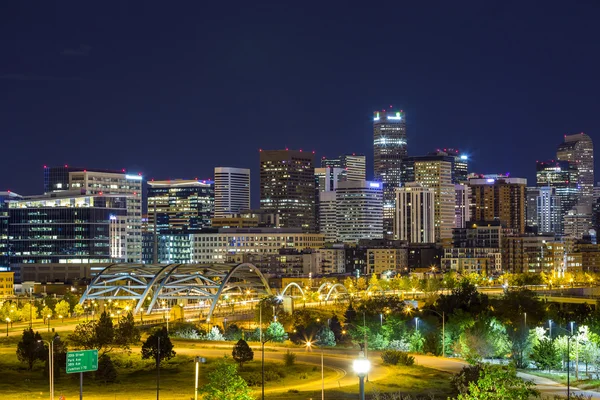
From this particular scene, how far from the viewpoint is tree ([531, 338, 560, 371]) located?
81.4 m

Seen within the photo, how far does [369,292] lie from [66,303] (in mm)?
70857

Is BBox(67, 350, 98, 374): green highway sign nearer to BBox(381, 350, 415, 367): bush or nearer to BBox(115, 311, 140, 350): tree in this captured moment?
BBox(381, 350, 415, 367): bush

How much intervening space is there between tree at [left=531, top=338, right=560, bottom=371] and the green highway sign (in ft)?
144

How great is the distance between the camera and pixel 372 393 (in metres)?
61.4

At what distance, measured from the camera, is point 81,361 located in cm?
4966

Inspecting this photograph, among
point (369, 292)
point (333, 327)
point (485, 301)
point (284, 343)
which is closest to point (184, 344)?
point (284, 343)

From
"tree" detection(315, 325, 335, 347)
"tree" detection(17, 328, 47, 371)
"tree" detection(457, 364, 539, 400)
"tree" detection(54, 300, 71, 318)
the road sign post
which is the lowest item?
"tree" detection(315, 325, 335, 347)

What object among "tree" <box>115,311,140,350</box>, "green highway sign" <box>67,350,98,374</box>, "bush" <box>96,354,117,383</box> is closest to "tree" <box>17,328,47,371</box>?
"bush" <box>96,354,117,383</box>

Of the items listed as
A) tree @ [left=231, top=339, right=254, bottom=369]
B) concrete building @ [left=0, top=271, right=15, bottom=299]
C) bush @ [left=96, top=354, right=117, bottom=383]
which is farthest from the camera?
concrete building @ [left=0, top=271, right=15, bottom=299]

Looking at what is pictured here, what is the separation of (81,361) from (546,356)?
4504 centimetres

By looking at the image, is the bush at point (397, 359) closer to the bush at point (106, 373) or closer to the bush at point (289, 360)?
the bush at point (289, 360)

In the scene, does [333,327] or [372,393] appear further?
[333,327]

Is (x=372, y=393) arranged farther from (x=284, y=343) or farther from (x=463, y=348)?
(x=284, y=343)

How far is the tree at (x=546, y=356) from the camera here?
81438mm
